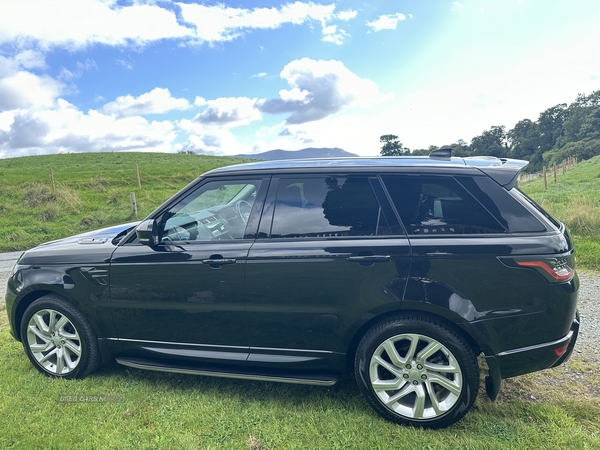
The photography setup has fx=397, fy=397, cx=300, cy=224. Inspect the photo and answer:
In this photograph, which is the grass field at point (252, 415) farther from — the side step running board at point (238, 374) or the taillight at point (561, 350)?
the taillight at point (561, 350)

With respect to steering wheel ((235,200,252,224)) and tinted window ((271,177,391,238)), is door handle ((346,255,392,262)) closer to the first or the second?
tinted window ((271,177,391,238))

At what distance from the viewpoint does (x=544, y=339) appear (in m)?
2.50

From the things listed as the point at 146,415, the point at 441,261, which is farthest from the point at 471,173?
the point at 146,415

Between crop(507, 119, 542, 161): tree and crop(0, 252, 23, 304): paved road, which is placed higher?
crop(507, 119, 542, 161): tree

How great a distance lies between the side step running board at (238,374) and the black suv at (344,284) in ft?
0.04

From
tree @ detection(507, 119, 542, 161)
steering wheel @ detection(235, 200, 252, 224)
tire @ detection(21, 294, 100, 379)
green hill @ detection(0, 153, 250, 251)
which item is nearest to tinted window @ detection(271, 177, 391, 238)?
steering wheel @ detection(235, 200, 252, 224)

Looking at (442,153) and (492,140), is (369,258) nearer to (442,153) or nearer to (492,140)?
(442,153)

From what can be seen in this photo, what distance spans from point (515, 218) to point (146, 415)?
2902mm

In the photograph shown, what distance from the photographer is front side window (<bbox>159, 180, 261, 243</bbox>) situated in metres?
3.07

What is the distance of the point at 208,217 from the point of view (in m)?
3.38

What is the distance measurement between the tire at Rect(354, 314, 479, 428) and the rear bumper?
0.64ft

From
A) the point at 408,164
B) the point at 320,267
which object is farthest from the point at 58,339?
the point at 408,164

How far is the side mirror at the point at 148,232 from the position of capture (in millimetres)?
3016

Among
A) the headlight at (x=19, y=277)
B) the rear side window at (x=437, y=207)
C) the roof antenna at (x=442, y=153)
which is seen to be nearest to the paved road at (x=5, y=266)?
the headlight at (x=19, y=277)
